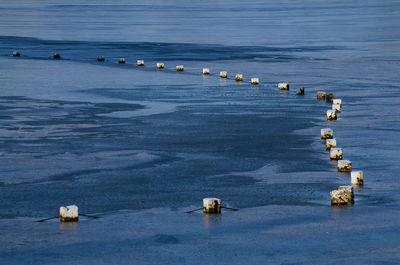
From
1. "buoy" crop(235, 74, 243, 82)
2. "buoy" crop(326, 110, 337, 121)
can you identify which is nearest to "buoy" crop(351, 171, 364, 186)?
"buoy" crop(326, 110, 337, 121)

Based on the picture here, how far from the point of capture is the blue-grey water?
10367 mm

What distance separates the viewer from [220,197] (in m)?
12.8

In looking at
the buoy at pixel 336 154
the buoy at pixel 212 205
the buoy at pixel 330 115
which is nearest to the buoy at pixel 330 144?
the buoy at pixel 336 154

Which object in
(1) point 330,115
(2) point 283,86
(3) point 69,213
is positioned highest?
(2) point 283,86

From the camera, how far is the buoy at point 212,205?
38.7ft

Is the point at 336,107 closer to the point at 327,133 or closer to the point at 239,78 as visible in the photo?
the point at 327,133

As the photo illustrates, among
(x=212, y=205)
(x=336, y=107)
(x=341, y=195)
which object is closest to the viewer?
(x=212, y=205)

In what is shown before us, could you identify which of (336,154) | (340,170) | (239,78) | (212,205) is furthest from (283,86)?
(212,205)

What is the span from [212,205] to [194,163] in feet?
11.5

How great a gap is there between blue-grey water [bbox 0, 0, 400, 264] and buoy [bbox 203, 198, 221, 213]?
0.12 meters

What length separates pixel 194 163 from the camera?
50.1 feet

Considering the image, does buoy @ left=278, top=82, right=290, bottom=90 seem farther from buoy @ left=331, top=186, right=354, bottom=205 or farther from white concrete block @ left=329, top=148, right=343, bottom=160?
buoy @ left=331, top=186, right=354, bottom=205

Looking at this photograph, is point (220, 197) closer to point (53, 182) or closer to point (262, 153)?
point (53, 182)

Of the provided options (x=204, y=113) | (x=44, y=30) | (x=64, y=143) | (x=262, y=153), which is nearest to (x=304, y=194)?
(x=262, y=153)
